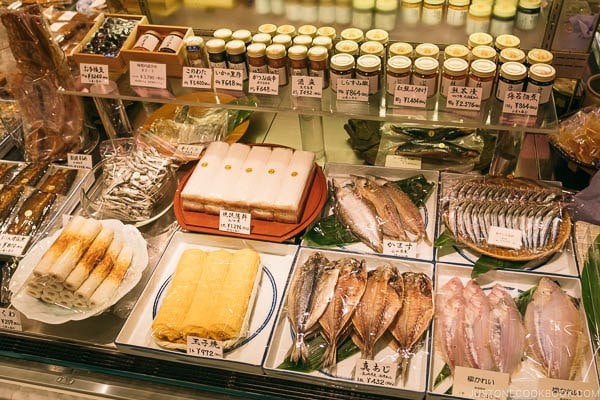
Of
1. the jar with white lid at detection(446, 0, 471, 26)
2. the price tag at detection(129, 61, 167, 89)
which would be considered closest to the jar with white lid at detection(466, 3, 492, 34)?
the jar with white lid at detection(446, 0, 471, 26)

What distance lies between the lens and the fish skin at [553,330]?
1843 millimetres

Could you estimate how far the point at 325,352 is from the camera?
1.96m

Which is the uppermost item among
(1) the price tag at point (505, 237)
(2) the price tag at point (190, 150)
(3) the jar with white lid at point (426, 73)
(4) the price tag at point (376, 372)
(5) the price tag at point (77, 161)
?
(3) the jar with white lid at point (426, 73)

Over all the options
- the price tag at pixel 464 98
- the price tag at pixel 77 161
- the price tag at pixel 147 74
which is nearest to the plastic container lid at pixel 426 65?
the price tag at pixel 464 98

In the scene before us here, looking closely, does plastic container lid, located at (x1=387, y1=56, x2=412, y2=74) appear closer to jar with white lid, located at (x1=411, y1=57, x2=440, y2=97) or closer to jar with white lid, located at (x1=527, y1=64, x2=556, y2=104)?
jar with white lid, located at (x1=411, y1=57, x2=440, y2=97)

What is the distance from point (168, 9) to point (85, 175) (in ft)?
3.11

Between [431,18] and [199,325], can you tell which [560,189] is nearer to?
[431,18]

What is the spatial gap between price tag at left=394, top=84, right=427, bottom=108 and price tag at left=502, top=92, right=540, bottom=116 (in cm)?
31

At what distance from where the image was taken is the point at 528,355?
6.32ft

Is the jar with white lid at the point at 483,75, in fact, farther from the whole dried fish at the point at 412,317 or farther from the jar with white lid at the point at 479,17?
the whole dried fish at the point at 412,317

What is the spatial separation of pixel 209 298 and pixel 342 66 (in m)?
1.06

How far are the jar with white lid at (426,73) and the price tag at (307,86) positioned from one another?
1.26ft

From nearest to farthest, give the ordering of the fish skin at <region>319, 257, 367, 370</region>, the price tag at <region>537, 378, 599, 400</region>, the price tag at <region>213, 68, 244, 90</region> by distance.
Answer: the price tag at <region>537, 378, 599, 400</region> → the fish skin at <region>319, 257, 367, 370</region> → the price tag at <region>213, 68, 244, 90</region>

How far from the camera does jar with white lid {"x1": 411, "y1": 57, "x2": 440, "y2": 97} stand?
206 cm
